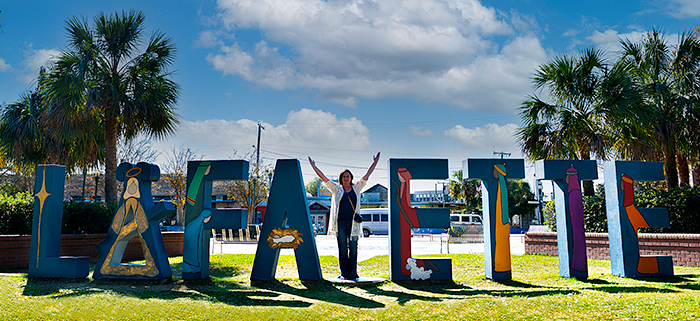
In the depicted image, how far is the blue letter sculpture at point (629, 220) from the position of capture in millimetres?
9641

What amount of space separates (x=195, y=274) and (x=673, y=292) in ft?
26.6

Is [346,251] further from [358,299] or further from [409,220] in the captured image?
[358,299]

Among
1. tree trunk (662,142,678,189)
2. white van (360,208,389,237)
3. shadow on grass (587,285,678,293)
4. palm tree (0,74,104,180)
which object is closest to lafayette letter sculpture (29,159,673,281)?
shadow on grass (587,285,678,293)

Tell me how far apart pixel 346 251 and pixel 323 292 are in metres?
1.06

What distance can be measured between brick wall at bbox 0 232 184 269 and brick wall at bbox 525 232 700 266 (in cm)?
1137

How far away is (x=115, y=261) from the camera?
9.31m

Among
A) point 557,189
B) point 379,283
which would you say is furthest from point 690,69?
point 379,283

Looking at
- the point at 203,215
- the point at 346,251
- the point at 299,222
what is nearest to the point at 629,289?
the point at 346,251

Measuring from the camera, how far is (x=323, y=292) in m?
8.25

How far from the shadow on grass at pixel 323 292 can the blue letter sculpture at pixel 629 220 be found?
17.8 feet

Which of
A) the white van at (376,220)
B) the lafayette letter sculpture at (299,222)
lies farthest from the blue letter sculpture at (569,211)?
the white van at (376,220)

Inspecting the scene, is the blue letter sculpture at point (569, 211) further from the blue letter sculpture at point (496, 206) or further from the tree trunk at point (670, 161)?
the tree trunk at point (670, 161)

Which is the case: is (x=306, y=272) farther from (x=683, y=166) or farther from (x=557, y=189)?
(x=683, y=166)

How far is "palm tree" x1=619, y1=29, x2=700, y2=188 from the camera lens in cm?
1579
